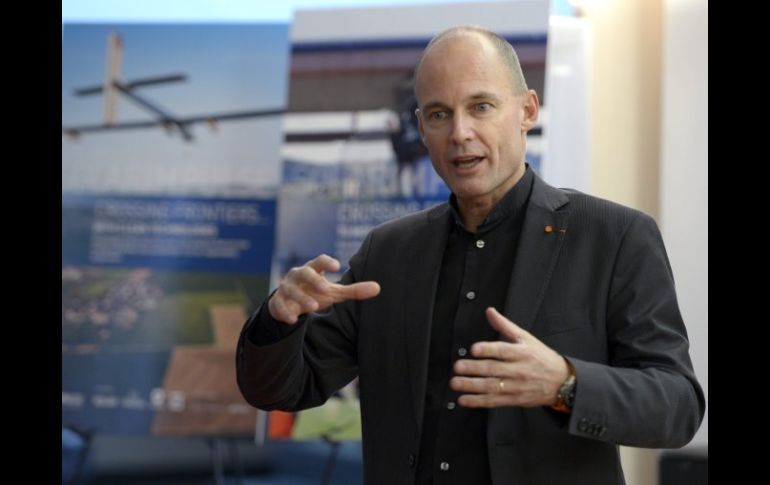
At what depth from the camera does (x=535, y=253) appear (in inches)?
77.6

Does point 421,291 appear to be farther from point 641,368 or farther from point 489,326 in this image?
point 641,368

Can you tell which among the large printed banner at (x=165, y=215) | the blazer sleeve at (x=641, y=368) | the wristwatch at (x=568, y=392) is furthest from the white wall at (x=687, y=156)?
the wristwatch at (x=568, y=392)

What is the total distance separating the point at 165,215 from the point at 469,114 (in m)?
3.70

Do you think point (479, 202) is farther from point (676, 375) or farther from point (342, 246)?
point (342, 246)

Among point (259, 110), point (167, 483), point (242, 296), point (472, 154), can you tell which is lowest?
point (167, 483)

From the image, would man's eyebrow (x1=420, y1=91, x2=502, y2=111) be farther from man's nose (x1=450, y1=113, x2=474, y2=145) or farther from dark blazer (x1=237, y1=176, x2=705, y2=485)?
dark blazer (x1=237, y1=176, x2=705, y2=485)

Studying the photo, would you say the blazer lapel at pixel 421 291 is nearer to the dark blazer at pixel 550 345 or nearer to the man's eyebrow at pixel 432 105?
the dark blazer at pixel 550 345

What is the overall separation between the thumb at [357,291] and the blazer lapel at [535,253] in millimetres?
286

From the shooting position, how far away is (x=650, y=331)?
1.81 metres

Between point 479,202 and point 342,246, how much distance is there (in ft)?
9.86

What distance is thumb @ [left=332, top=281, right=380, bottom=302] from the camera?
5.99 feet

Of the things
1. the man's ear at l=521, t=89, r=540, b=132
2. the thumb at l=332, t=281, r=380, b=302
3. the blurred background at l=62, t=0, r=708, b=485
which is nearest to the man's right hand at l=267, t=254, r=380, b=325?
the thumb at l=332, t=281, r=380, b=302

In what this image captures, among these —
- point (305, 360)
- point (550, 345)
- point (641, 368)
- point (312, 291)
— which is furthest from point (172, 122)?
point (641, 368)
